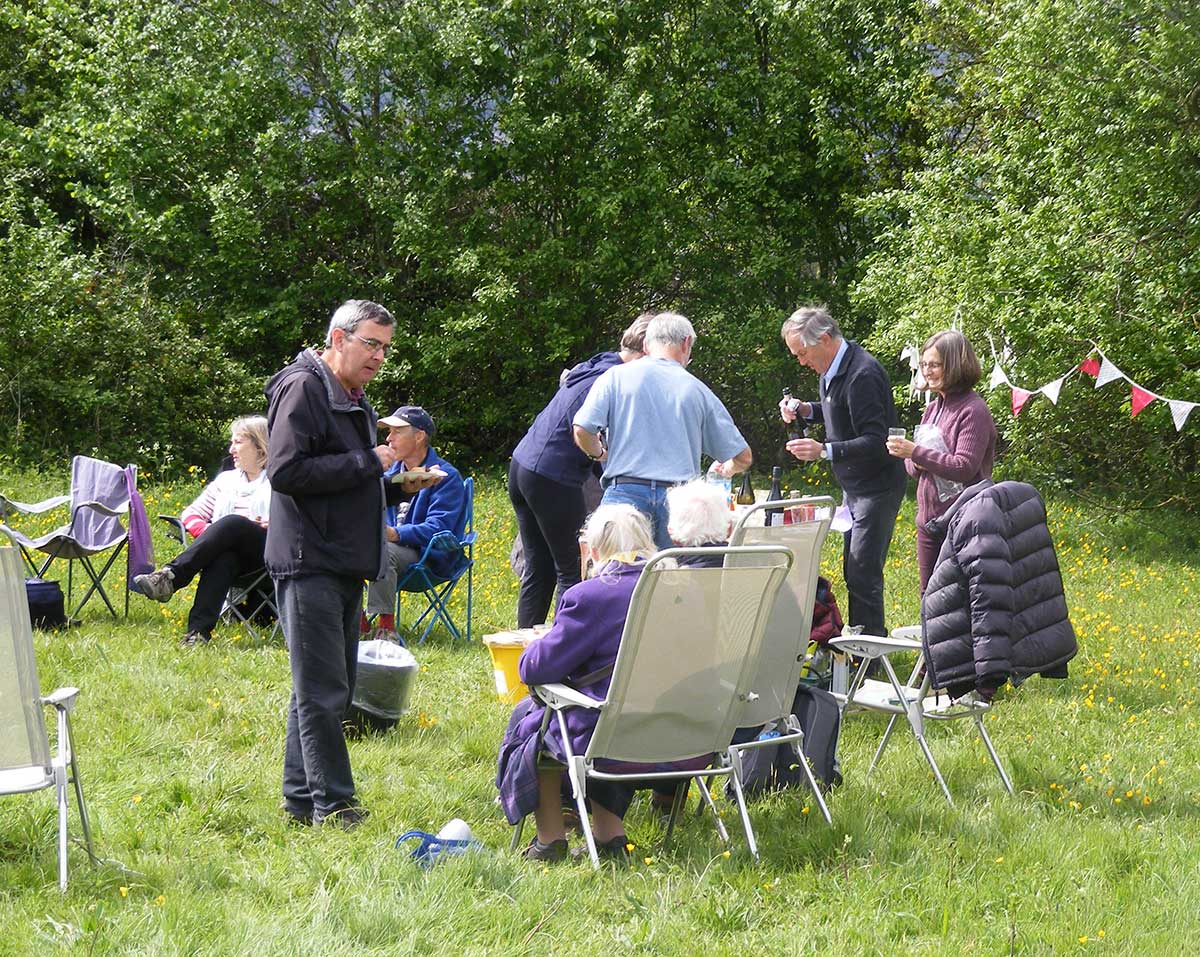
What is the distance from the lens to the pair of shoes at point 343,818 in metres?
4.34

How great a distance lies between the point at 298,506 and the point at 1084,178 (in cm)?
1120

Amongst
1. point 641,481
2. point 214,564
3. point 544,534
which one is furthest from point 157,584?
point 641,481

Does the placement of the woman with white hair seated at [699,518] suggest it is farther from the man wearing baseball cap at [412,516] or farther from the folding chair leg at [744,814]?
the man wearing baseball cap at [412,516]

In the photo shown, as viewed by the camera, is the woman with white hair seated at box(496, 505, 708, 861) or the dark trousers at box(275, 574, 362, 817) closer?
the woman with white hair seated at box(496, 505, 708, 861)

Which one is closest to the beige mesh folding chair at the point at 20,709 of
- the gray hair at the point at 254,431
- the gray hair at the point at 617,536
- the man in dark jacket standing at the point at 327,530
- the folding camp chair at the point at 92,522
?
the man in dark jacket standing at the point at 327,530

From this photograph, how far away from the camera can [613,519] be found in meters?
4.16

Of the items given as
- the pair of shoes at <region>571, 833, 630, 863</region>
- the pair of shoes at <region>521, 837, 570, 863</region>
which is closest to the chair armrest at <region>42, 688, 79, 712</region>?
the pair of shoes at <region>521, 837, 570, 863</region>

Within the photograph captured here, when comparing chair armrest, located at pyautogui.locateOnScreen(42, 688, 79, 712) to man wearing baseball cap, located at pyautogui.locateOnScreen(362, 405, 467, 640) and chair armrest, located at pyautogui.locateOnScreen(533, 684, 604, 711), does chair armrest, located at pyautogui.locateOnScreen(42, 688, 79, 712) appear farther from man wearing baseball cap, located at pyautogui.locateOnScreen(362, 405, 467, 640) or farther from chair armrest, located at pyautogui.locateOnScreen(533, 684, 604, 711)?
man wearing baseball cap, located at pyautogui.locateOnScreen(362, 405, 467, 640)

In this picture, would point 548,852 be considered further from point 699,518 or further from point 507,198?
point 507,198

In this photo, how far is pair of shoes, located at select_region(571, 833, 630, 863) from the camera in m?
4.06

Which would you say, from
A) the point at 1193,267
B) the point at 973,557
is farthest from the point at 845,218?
the point at 973,557

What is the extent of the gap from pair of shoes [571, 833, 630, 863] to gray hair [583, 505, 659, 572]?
832mm

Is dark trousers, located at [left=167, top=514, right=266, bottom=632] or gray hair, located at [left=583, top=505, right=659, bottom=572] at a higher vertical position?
gray hair, located at [left=583, top=505, right=659, bottom=572]

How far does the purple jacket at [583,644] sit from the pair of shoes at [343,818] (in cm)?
75
